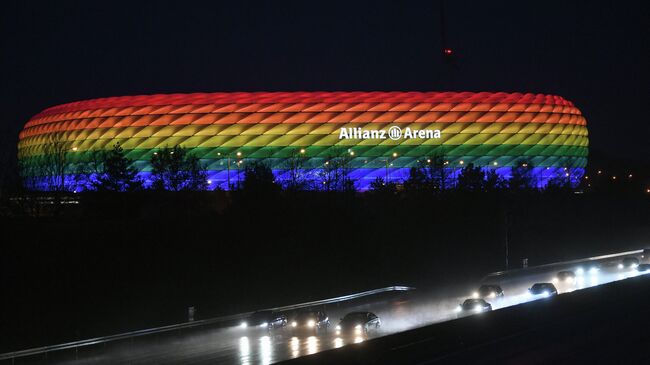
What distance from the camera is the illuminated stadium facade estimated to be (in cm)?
9212

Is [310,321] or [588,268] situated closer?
[310,321]

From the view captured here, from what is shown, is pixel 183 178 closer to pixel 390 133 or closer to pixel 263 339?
pixel 263 339

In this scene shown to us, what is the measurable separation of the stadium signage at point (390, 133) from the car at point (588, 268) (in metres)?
48.5

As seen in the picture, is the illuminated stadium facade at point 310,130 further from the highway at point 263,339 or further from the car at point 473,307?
the car at point 473,307

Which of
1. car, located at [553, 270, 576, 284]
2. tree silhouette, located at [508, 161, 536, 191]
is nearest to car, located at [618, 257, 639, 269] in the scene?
car, located at [553, 270, 576, 284]

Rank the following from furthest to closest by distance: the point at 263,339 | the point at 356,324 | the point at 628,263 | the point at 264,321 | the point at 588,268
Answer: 1. the point at 588,268
2. the point at 628,263
3. the point at 264,321
4. the point at 356,324
5. the point at 263,339

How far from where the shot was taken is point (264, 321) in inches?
1169

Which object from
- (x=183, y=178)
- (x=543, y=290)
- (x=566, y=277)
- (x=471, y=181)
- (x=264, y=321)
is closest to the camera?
(x=264, y=321)

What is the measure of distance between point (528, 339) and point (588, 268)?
29355 mm

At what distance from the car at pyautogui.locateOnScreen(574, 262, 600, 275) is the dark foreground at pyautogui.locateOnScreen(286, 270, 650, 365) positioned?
20.7m

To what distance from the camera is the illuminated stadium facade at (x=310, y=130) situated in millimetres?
92125

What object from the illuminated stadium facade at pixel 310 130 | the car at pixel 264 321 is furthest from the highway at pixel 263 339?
the illuminated stadium facade at pixel 310 130

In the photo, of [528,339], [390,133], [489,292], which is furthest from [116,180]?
[390,133]

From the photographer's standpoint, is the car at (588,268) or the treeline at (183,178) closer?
the car at (588,268)
